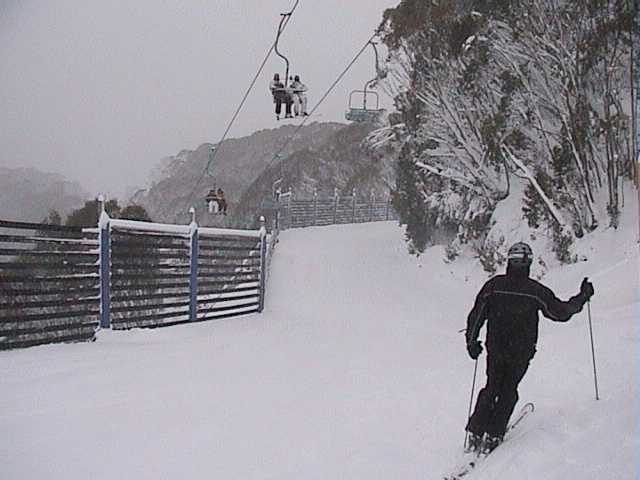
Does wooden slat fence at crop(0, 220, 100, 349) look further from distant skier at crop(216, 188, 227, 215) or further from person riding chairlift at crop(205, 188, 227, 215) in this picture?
distant skier at crop(216, 188, 227, 215)

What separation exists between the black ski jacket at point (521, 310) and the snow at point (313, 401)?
0.38 metres

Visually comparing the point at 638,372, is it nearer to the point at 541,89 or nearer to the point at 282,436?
the point at 282,436

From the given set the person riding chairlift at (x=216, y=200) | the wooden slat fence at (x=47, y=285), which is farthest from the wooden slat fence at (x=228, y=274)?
the wooden slat fence at (x=47, y=285)

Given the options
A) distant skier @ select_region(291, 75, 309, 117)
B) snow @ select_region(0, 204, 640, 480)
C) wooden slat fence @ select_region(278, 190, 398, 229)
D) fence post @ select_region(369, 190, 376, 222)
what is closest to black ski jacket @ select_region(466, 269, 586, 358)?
snow @ select_region(0, 204, 640, 480)

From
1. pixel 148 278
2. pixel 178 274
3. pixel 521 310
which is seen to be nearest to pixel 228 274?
pixel 178 274

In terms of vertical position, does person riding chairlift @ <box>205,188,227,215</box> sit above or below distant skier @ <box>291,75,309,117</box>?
below

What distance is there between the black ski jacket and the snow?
1.26 feet

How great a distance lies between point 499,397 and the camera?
100 inches

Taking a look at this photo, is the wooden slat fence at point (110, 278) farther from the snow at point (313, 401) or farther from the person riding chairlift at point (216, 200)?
the person riding chairlift at point (216, 200)

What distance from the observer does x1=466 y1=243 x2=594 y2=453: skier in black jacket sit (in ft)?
8.21

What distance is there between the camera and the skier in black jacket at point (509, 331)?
2.50 metres

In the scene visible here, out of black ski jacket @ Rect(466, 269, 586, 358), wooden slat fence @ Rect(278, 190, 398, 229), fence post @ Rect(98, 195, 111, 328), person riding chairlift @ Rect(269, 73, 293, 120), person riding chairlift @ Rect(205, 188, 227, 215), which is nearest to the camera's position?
black ski jacket @ Rect(466, 269, 586, 358)

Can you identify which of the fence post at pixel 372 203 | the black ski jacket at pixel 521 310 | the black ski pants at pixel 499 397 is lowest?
the black ski pants at pixel 499 397

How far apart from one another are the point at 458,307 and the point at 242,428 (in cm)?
469
